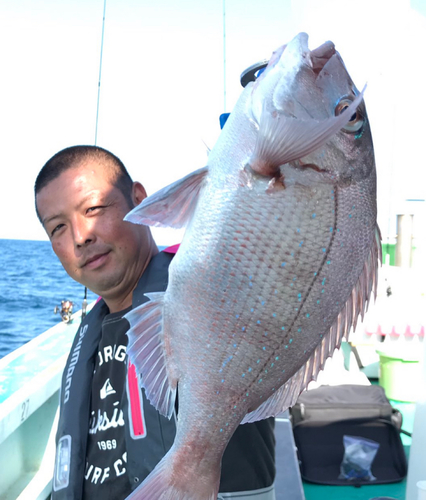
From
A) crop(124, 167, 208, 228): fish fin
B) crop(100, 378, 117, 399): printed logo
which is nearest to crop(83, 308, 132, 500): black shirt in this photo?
crop(100, 378, 117, 399): printed logo

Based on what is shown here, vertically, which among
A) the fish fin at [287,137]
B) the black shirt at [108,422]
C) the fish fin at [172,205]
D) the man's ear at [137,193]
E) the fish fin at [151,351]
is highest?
the fish fin at [287,137]

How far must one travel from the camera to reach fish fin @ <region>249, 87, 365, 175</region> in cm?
78

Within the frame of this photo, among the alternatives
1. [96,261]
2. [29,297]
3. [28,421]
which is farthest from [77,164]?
[29,297]

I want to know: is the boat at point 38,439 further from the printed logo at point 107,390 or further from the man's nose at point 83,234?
the man's nose at point 83,234

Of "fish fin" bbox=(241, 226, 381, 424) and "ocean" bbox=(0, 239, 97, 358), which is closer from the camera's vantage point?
"fish fin" bbox=(241, 226, 381, 424)

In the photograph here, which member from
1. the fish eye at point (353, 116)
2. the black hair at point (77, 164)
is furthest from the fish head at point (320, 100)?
the black hair at point (77, 164)

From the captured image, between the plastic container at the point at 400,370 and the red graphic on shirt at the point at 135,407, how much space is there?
3.65 meters

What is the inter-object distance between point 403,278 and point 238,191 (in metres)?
4.59

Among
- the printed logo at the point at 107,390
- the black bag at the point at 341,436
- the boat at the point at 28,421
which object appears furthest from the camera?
the black bag at the point at 341,436

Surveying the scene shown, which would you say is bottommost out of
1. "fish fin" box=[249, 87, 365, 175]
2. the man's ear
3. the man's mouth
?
the man's mouth

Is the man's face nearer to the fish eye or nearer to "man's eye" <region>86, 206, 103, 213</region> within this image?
"man's eye" <region>86, 206, 103, 213</region>

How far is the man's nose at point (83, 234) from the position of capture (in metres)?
1.39

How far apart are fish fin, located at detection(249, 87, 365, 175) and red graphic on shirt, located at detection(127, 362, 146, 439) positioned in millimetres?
782

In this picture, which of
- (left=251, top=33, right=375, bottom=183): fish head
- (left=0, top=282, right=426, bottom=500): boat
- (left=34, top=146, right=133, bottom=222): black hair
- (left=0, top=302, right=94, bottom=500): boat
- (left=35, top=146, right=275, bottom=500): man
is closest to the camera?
(left=251, top=33, right=375, bottom=183): fish head
